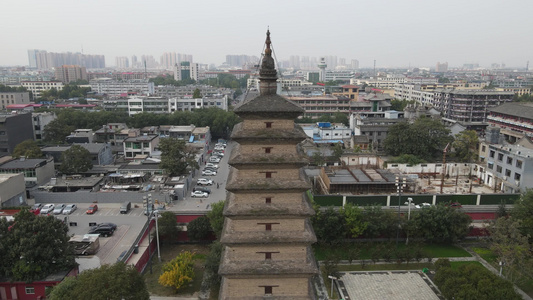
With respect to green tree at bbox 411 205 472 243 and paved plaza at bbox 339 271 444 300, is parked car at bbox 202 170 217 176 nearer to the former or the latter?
paved plaza at bbox 339 271 444 300

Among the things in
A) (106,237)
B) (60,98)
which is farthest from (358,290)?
(60,98)

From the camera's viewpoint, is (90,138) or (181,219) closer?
(181,219)

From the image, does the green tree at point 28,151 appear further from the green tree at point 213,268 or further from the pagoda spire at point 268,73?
the pagoda spire at point 268,73

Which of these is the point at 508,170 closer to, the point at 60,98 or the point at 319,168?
the point at 319,168

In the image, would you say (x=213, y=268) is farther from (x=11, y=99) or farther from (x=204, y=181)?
(x=11, y=99)

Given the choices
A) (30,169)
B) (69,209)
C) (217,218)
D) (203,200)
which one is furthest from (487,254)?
(30,169)

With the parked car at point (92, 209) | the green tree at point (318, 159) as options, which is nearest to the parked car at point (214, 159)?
the green tree at point (318, 159)
